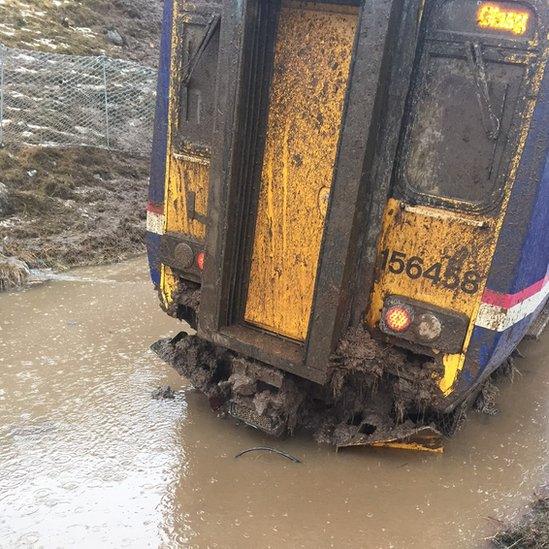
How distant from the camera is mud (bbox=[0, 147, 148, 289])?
6582 mm

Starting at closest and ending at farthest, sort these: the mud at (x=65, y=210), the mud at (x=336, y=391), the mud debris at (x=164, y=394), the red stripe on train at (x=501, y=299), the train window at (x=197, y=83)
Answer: the red stripe on train at (x=501, y=299), the mud at (x=336, y=391), the train window at (x=197, y=83), the mud debris at (x=164, y=394), the mud at (x=65, y=210)

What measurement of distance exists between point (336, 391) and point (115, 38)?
13.5 meters

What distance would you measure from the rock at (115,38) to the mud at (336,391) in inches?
492

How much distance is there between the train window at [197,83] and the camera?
340 centimetres

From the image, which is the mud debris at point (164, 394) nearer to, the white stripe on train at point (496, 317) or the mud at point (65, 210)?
the white stripe on train at point (496, 317)

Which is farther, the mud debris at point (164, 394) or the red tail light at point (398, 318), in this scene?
the mud debris at point (164, 394)

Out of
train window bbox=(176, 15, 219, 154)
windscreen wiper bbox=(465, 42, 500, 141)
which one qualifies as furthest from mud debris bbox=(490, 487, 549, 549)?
train window bbox=(176, 15, 219, 154)

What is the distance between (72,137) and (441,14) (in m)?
8.19

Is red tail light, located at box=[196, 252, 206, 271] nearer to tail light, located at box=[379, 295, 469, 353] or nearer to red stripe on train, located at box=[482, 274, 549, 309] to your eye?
tail light, located at box=[379, 295, 469, 353]

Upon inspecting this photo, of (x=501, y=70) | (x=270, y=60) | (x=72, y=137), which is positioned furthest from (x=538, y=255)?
(x=72, y=137)

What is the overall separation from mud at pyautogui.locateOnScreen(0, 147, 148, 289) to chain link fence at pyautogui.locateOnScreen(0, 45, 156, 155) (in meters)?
0.70

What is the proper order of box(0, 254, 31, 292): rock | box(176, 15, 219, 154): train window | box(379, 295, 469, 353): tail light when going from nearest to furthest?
box(379, 295, 469, 353): tail light
box(176, 15, 219, 154): train window
box(0, 254, 31, 292): rock

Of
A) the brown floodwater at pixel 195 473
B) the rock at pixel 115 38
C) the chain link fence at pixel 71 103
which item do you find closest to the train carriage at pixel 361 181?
the brown floodwater at pixel 195 473

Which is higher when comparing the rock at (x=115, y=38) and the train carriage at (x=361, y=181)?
the rock at (x=115, y=38)
